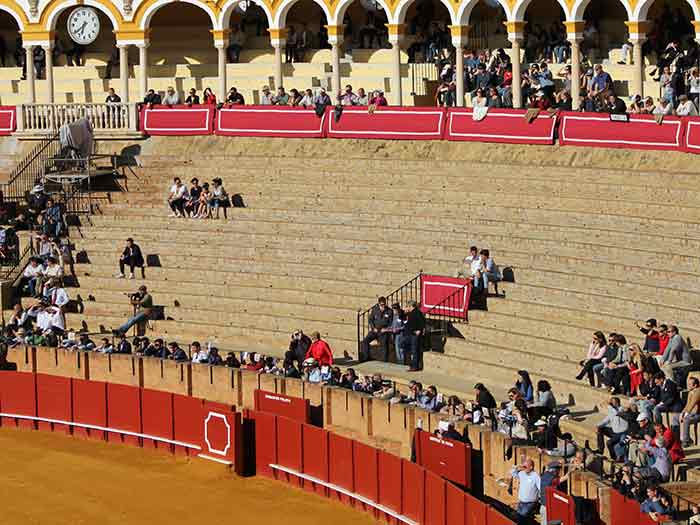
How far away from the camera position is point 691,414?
31.2 meters

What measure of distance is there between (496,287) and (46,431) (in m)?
9.33

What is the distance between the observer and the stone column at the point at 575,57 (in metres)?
45.7

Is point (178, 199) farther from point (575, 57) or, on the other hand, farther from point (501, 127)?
point (575, 57)

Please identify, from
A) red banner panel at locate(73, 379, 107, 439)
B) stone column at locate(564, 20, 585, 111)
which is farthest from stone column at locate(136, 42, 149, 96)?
red banner panel at locate(73, 379, 107, 439)

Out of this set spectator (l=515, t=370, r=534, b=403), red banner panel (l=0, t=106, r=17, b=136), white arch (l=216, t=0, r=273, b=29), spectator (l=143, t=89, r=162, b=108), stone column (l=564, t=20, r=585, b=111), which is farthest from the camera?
red banner panel (l=0, t=106, r=17, b=136)

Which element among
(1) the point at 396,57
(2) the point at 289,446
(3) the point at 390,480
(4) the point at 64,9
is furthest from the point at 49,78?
(3) the point at 390,480

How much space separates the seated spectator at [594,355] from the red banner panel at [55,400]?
34.4ft

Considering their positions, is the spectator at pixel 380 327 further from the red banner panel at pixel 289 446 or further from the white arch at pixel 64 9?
the white arch at pixel 64 9

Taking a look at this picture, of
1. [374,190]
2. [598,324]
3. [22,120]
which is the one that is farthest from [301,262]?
[22,120]

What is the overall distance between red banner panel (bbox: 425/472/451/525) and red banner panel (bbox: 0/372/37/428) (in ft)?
36.6

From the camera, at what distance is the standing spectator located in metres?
37.3

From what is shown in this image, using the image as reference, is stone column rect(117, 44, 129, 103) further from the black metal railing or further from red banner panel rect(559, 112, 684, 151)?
red banner panel rect(559, 112, 684, 151)

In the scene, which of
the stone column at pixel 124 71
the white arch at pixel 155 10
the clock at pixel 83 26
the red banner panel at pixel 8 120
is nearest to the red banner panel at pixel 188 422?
the stone column at pixel 124 71

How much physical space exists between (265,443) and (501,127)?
1275cm
